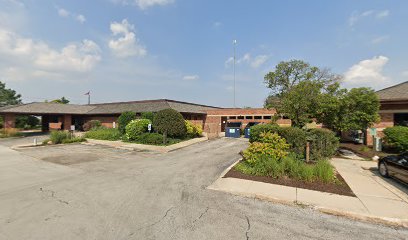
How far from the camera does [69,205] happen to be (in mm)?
5590

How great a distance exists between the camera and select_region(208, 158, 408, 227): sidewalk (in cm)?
497

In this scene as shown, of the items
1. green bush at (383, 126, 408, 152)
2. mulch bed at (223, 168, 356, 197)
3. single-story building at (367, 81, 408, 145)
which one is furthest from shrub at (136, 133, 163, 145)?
green bush at (383, 126, 408, 152)

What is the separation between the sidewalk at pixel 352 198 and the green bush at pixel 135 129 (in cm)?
1372

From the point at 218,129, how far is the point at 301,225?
23.7 meters

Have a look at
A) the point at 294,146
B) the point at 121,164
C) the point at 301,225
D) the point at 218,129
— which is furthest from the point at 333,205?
the point at 218,129

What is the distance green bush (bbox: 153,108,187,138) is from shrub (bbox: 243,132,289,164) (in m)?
11.4

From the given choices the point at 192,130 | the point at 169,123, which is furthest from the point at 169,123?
the point at 192,130

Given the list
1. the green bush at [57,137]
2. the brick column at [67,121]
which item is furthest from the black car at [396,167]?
the brick column at [67,121]

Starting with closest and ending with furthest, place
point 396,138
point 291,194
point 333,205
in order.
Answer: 1. point 333,205
2. point 291,194
3. point 396,138

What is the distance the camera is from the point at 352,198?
5938 mm

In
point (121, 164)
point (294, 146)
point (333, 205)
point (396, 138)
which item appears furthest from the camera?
point (396, 138)

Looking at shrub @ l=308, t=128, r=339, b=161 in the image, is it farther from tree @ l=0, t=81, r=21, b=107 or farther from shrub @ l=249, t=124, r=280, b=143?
tree @ l=0, t=81, r=21, b=107

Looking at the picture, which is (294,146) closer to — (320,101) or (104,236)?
(320,101)

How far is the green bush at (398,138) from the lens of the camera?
40.7 feet
